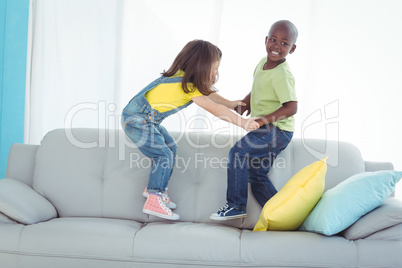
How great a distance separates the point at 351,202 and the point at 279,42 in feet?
2.79

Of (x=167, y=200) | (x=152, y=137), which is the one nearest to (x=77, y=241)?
(x=167, y=200)

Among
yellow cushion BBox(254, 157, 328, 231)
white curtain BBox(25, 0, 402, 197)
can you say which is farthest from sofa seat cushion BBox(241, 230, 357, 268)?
white curtain BBox(25, 0, 402, 197)

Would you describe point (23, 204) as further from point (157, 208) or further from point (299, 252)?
point (299, 252)

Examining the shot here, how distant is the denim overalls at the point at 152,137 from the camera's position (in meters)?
2.11

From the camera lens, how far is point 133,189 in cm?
220

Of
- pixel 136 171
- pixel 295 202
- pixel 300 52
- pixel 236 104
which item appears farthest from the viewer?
pixel 300 52

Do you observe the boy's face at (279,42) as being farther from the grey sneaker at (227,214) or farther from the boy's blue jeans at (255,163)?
the grey sneaker at (227,214)

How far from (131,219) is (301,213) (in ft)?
2.63

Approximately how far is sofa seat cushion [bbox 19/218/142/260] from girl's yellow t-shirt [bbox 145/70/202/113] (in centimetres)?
64

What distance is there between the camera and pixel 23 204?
1.94 metres

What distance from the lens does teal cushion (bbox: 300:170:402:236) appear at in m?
1.77

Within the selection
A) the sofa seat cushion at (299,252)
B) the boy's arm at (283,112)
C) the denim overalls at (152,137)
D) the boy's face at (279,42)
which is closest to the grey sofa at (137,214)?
the sofa seat cushion at (299,252)

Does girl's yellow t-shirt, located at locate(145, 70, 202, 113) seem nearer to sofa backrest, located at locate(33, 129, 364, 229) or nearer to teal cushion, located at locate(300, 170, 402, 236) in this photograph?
sofa backrest, located at locate(33, 129, 364, 229)

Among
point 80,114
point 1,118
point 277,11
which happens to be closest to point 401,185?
point 277,11
